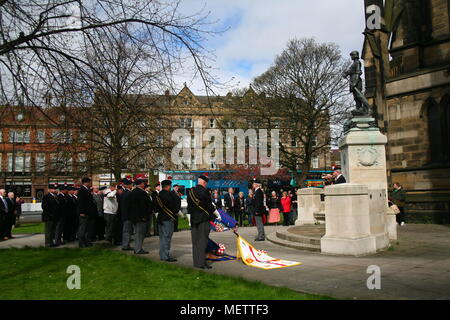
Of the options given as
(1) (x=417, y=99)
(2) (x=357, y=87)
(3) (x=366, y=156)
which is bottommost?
(3) (x=366, y=156)

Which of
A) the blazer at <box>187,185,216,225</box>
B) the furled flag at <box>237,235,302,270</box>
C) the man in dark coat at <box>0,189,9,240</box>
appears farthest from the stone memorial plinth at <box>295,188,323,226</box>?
the man in dark coat at <box>0,189,9,240</box>

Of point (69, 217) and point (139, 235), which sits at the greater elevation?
point (69, 217)

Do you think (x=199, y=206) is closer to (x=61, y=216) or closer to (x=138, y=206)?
(x=138, y=206)

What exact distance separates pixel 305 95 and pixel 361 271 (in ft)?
93.6

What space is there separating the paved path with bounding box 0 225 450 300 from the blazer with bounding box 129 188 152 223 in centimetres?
107

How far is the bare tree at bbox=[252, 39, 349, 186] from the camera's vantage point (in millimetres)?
33938

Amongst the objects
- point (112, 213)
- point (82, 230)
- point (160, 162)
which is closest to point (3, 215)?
point (82, 230)

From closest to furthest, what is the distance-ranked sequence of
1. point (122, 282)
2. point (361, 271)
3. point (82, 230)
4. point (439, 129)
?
point (122, 282) → point (361, 271) → point (82, 230) → point (439, 129)

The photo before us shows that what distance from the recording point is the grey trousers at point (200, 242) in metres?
8.14

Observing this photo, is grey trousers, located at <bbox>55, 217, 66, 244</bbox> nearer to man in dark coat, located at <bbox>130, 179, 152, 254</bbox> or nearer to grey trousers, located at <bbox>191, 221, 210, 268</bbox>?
man in dark coat, located at <bbox>130, 179, 152, 254</bbox>

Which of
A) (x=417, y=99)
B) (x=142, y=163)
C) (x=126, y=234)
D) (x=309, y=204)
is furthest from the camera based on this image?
(x=142, y=163)

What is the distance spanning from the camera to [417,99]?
61.3ft

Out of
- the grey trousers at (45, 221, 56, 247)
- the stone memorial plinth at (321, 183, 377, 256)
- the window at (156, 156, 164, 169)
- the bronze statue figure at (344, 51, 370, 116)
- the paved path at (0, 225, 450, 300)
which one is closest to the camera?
the paved path at (0, 225, 450, 300)
